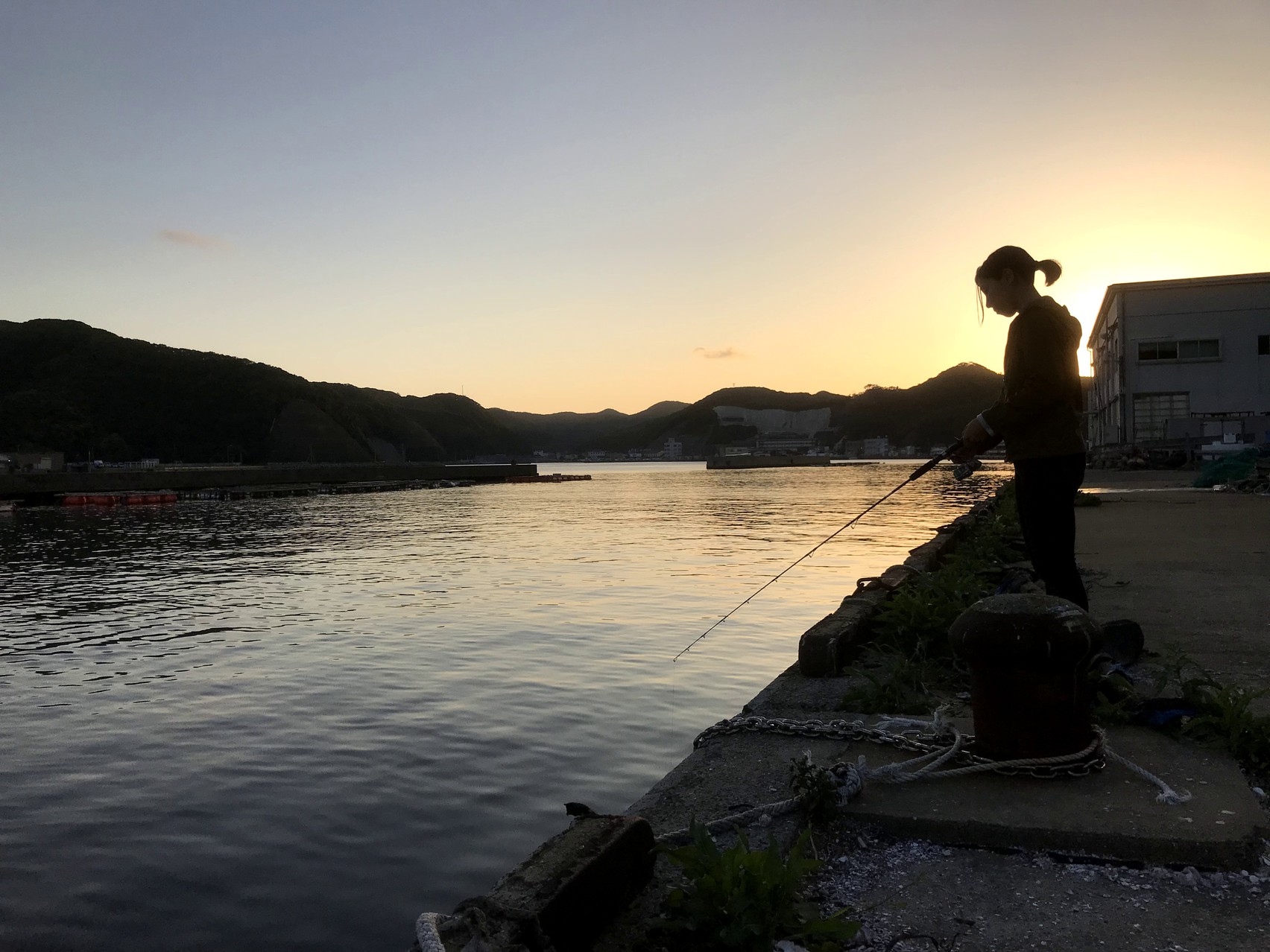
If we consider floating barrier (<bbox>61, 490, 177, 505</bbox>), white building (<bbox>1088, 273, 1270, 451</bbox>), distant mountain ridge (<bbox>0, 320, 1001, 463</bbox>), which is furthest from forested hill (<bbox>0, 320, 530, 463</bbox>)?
white building (<bbox>1088, 273, 1270, 451</bbox>)

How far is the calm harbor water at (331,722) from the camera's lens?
454cm

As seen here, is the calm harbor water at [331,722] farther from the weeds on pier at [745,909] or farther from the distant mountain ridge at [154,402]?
the distant mountain ridge at [154,402]

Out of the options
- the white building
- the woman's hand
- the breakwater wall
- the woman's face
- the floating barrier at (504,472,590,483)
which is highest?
the white building

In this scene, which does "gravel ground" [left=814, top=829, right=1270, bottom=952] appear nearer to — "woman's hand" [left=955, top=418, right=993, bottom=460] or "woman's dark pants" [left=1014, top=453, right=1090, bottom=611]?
"woman's dark pants" [left=1014, top=453, right=1090, bottom=611]

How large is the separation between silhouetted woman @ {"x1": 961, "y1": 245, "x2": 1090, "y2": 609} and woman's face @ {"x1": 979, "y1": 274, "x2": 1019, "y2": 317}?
0.39ft

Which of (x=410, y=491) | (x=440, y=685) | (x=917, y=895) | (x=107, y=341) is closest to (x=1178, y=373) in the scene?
(x=440, y=685)

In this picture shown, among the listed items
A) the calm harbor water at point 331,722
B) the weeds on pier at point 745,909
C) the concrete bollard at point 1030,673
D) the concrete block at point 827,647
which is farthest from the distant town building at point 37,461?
the weeds on pier at point 745,909

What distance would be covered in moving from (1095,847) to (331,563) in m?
19.6

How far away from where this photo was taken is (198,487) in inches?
2857

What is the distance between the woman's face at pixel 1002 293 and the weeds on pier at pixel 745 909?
3424 millimetres

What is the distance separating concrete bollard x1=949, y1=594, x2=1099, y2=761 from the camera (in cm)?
371

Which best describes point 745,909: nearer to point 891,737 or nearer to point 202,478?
point 891,737

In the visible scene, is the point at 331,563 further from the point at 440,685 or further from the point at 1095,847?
the point at 1095,847

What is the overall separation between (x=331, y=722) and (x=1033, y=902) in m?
6.05
